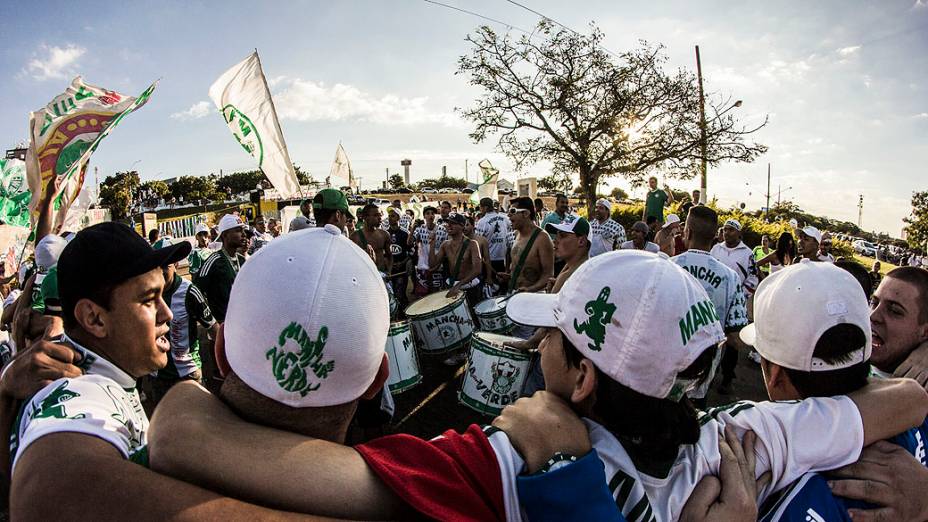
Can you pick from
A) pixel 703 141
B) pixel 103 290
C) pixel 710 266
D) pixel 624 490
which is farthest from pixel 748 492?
pixel 703 141

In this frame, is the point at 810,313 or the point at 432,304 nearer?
the point at 810,313

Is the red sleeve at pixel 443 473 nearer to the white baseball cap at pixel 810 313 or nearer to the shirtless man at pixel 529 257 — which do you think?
the white baseball cap at pixel 810 313

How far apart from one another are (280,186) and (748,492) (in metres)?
6.10

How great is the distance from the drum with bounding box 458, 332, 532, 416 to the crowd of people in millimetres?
2375

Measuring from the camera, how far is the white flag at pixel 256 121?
6285mm

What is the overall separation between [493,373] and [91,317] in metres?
3.11

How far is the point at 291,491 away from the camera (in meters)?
0.81

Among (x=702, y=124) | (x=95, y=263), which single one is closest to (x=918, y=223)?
(x=702, y=124)

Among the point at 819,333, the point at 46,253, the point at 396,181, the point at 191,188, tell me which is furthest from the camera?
the point at 396,181

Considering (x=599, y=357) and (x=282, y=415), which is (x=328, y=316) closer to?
(x=282, y=415)

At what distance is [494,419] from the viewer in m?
1.13

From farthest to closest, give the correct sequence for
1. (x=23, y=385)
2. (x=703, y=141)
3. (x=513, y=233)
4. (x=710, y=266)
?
1. (x=703, y=141)
2. (x=513, y=233)
3. (x=710, y=266)
4. (x=23, y=385)

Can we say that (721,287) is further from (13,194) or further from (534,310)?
(13,194)

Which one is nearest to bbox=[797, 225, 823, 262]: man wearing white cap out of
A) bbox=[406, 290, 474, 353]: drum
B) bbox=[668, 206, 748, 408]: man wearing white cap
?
bbox=[668, 206, 748, 408]: man wearing white cap
